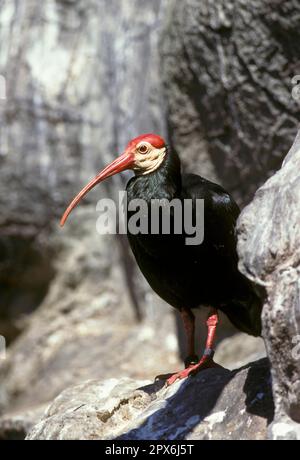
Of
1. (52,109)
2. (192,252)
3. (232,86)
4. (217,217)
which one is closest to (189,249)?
(192,252)

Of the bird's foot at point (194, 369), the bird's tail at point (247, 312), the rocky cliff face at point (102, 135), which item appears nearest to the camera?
the bird's foot at point (194, 369)

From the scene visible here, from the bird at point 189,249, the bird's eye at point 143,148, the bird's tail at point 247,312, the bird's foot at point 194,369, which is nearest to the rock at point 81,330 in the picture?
the bird's tail at point 247,312

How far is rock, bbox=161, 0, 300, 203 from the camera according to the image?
710cm

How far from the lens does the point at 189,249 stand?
5215mm

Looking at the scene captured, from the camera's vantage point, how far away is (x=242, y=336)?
831cm

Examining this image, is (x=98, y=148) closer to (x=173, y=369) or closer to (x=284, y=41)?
(x=173, y=369)

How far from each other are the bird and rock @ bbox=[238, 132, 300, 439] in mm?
1263

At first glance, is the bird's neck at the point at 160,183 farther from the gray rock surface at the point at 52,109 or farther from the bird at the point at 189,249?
the gray rock surface at the point at 52,109

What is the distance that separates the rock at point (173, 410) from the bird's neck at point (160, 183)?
111cm

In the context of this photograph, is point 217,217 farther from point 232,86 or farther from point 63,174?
point 63,174

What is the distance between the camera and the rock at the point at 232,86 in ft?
23.3

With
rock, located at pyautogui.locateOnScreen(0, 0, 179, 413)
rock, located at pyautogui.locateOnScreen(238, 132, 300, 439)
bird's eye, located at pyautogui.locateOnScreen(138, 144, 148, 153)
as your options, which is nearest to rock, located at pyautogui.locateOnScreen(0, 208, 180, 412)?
rock, located at pyautogui.locateOnScreen(0, 0, 179, 413)

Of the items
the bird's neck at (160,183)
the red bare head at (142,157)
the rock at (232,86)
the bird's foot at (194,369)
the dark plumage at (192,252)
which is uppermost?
the rock at (232,86)

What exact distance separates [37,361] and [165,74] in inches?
147
